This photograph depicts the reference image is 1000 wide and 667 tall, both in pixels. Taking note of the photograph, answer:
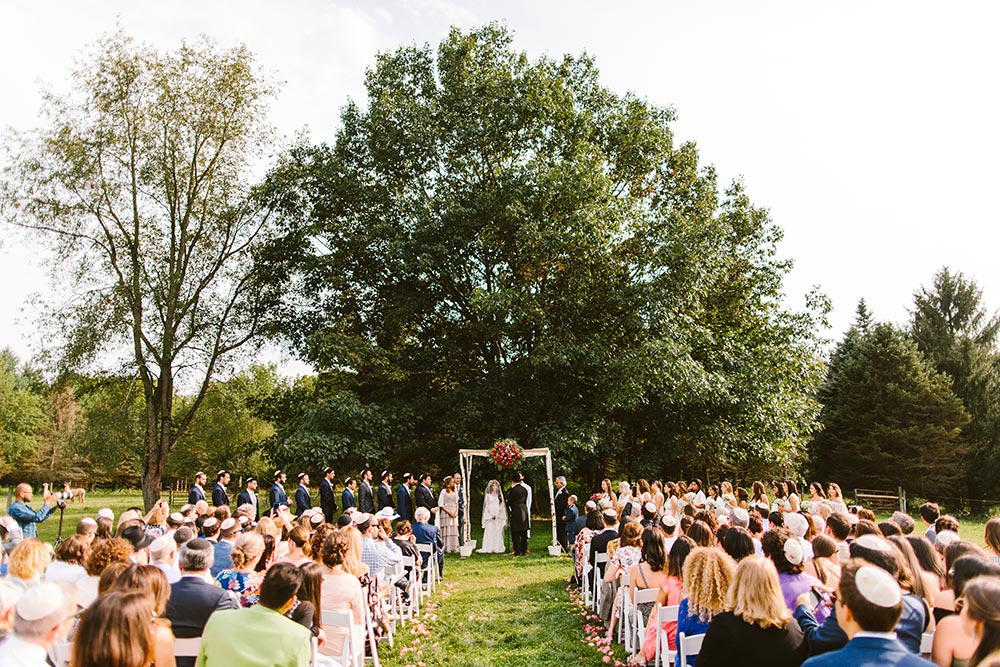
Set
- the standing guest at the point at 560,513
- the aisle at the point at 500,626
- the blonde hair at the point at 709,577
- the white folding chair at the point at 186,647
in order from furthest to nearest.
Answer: the standing guest at the point at 560,513 → the aisle at the point at 500,626 → the blonde hair at the point at 709,577 → the white folding chair at the point at 186,647

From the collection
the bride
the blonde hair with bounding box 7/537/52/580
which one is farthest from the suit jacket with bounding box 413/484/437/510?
the blonde hair with bounding box 7/537/52/580

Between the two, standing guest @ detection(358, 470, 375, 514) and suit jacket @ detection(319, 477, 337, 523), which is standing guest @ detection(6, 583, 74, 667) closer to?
standing guest @ detection(358, 470, 375, 514)

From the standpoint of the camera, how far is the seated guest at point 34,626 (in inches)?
119

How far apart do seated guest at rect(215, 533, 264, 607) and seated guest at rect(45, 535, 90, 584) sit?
4.06 ft

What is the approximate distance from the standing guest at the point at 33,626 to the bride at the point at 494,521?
14.7 m

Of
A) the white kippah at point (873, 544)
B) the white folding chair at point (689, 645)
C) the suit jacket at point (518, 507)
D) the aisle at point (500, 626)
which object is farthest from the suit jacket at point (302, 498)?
the white kippah at point (873, 544)

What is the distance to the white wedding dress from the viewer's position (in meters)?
17.4

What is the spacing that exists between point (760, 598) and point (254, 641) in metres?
3.03

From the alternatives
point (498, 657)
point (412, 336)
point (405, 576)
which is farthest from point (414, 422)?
point (498, 657)

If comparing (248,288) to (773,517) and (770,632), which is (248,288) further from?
(770,632)

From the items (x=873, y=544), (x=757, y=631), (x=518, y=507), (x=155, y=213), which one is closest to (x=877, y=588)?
(x=757, y=631)

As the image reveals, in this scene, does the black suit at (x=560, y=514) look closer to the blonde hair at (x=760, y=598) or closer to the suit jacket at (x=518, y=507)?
the suit jacket at (x=518, y=507)

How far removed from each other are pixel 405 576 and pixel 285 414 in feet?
52.2

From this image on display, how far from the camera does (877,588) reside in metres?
3.04
